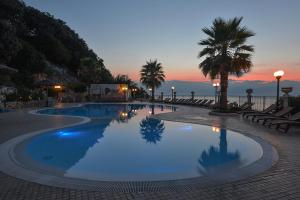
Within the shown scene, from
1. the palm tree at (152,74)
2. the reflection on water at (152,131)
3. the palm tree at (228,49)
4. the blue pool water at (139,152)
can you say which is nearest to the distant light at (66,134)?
the blue pool water at (139,152)

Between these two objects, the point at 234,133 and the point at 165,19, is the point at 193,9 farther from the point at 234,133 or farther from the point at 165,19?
the point at 234,133

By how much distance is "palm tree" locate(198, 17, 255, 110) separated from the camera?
1612cm

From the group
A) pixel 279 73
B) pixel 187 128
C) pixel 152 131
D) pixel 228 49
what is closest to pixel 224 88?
pixel 228 49

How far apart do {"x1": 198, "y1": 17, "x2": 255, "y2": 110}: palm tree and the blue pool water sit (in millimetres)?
5775

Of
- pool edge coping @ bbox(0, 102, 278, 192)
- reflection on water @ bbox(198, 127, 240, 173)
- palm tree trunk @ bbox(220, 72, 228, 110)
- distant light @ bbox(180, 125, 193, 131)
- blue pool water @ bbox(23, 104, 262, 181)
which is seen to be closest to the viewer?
pool edge coping @ bbox(0, 102, 278, 192)

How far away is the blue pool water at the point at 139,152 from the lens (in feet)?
19.7

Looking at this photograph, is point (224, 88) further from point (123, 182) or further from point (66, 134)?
point (123, 182)

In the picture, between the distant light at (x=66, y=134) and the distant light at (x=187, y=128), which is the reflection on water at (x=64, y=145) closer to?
the distant light at (x=66, y=134)

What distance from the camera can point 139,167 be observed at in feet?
21.8

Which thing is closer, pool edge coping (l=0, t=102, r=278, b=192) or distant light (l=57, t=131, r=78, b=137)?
pool edge coping (l=0, t=102, r=278, b=192)

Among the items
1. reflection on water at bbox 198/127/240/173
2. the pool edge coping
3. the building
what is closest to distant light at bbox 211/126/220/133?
reflection on water at bbox 198/127/240/173

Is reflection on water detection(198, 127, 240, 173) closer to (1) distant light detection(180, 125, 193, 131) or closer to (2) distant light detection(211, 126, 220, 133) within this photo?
(2) distant light detection(211, 126, 220, 133)

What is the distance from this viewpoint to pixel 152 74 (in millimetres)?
36781

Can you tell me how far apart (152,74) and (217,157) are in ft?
97.9
